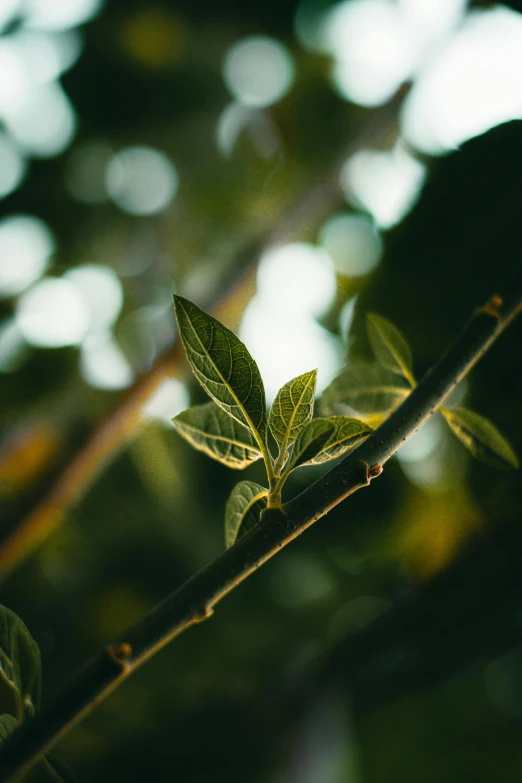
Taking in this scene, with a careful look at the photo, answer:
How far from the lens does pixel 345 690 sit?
124 cm

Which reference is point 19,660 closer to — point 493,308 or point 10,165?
point 493,308

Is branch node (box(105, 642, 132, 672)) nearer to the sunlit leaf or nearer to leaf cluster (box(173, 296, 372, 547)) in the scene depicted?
leaf cluster (box(173, 296, 372, 547))

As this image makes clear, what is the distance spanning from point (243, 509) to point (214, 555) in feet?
3.05

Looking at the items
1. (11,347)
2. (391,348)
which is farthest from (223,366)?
(11,347)

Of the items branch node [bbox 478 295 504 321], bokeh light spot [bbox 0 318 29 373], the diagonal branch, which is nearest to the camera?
the diagonal branch

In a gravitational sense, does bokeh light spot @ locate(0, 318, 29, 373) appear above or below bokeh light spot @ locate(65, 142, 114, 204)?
below

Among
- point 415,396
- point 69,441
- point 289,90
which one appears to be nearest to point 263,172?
point 289,90

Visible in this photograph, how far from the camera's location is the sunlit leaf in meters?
0.43

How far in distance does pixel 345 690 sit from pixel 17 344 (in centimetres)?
102

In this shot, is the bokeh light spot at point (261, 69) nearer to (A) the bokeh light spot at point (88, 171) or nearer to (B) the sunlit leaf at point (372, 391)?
(A) the bokeh light spot at point (88, 171)

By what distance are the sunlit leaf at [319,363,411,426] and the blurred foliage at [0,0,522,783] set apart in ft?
1.91

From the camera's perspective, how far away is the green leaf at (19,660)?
1.05 feet

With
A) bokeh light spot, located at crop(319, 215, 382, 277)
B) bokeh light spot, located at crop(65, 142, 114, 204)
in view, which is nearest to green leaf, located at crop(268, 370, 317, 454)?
bokeh light spot, located at crop(319, 215, 382, 277)

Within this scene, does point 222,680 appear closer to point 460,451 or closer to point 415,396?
point 460,451
